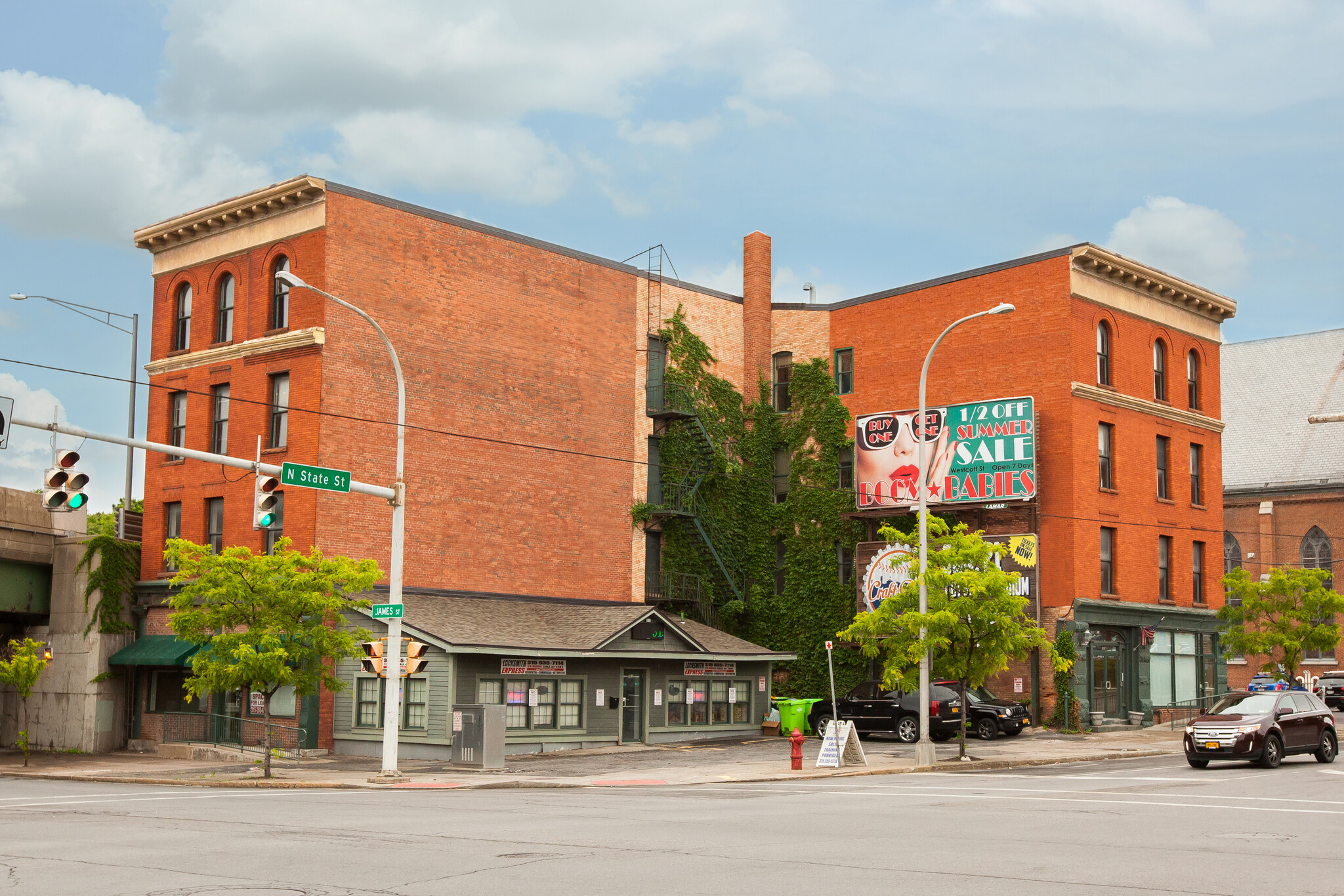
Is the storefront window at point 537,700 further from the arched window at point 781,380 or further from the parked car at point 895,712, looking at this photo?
the arched window at point 781,380

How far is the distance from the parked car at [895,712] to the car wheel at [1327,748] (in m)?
9.99

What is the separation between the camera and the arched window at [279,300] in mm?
37406

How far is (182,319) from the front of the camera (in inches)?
1601

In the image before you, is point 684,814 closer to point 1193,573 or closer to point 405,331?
point 405,331

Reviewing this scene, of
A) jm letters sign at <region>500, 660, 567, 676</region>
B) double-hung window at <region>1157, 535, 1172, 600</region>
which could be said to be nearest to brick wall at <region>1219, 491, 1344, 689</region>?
double-hung window at <region>1157, 535, 1172, 600</region>

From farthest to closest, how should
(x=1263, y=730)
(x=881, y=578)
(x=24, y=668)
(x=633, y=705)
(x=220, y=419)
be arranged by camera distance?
(x=881, y=578)
(x=220, y=419)
(x=633, y=705)
(x=24, y=668)
(x=1263, y=730)

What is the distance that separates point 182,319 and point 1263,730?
105ft

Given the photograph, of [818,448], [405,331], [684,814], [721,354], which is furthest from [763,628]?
[684,814]

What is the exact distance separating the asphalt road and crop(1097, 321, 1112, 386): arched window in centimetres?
2149

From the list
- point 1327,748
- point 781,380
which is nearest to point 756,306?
point 781,380

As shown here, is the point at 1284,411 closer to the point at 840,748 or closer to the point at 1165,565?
the point at 1165,565

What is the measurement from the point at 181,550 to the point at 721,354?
2248 cm

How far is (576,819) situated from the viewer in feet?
55.9

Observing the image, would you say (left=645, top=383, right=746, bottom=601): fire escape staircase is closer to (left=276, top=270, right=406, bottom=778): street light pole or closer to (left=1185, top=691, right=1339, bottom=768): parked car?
(left=276, top=270, right=406, bottom=778): street light pole
